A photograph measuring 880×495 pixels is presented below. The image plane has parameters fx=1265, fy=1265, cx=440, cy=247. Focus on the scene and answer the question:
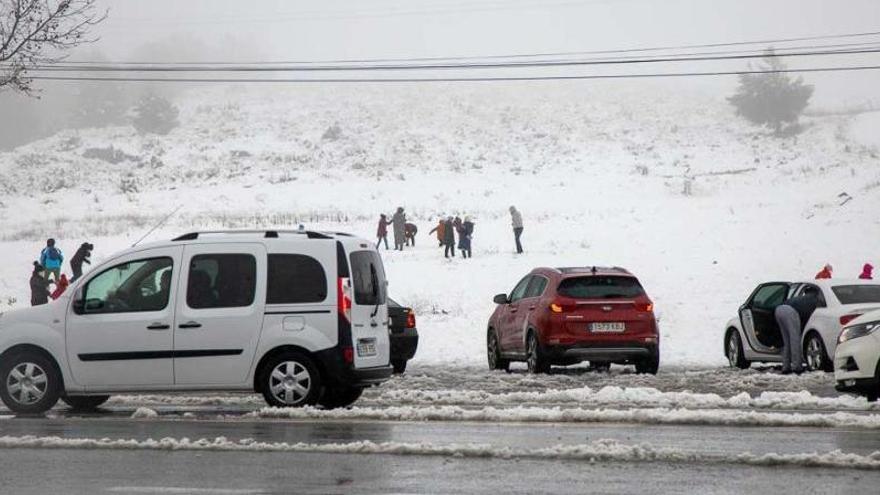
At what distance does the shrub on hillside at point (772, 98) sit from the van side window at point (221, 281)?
78.9 metres

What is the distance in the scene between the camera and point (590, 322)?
18203mm

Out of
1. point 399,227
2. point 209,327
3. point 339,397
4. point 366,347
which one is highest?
point 399,227

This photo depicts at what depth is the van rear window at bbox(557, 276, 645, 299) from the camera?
60.4 ft

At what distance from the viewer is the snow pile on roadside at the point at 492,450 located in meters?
8.02

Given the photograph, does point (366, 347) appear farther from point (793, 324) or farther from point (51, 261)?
point (51, 261)

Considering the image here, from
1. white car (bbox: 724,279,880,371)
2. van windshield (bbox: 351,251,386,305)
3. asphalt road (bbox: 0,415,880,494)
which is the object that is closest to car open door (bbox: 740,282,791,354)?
white car (bbox: 724,279,880,371)

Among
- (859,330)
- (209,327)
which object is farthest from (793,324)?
(209,327)

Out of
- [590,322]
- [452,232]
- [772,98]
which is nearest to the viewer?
[590,322]

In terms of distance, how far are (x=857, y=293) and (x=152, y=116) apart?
286ft

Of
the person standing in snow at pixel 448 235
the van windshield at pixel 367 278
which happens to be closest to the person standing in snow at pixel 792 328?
the van windshield at pixel 367 278

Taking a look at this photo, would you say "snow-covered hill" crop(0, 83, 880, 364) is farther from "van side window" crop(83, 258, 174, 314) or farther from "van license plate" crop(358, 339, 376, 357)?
"van side window" crop(83, 258, 174, 314)

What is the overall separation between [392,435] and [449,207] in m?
53.7

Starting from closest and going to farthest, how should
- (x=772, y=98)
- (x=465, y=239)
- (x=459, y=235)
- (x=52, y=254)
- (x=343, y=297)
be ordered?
(x=343, y=297)
(x=52, y=254)
(x=465, y=239)
(x=459, y=235)
(x=772, y=98)

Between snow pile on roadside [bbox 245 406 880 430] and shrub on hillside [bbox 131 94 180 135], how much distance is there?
9113 cm
